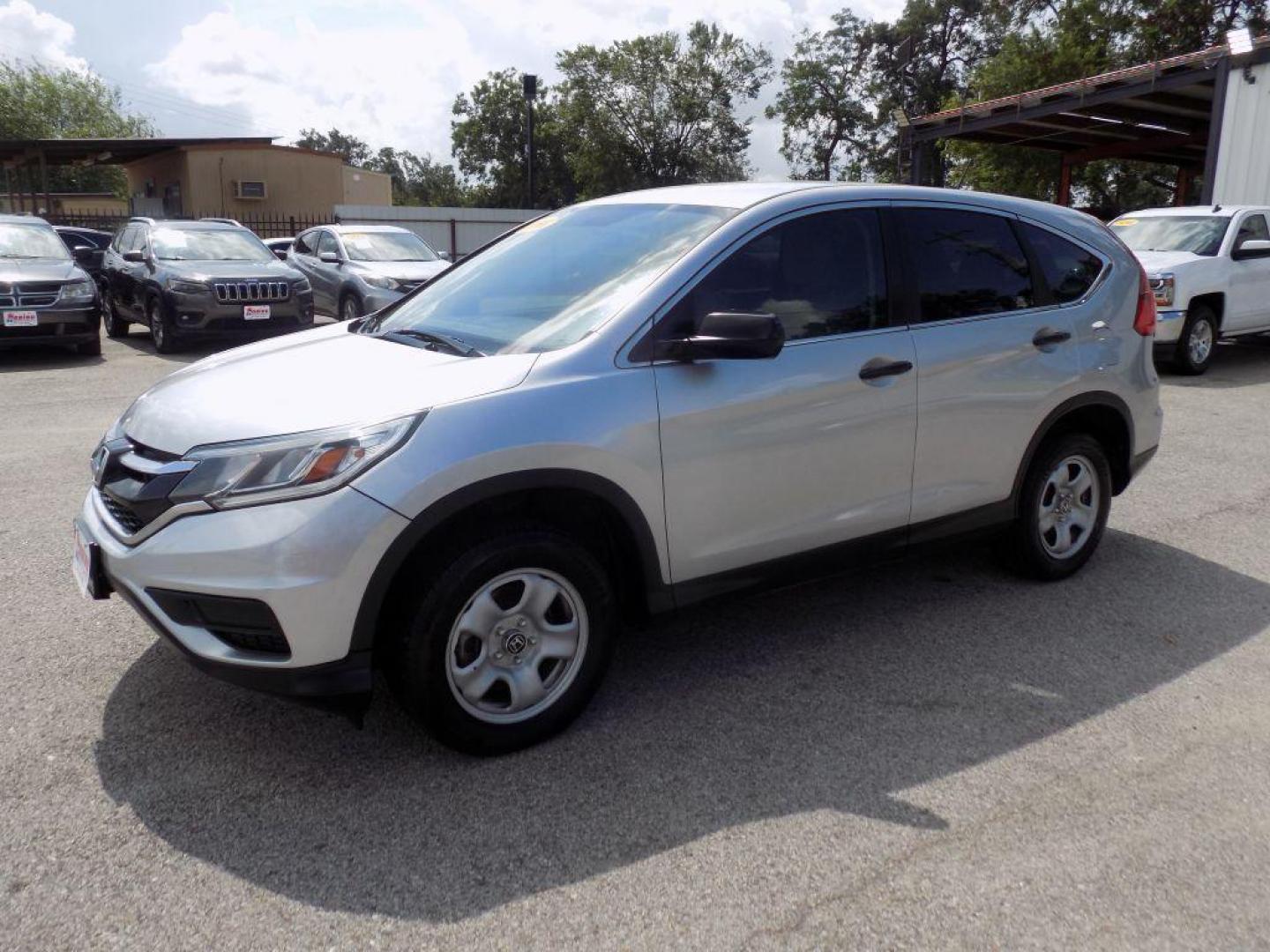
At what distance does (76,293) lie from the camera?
11.7 meters

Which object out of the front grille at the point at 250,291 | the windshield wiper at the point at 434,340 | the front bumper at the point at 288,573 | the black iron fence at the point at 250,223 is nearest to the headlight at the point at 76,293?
the front grille at the point at 250,291

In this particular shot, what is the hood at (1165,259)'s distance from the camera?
36.6ft

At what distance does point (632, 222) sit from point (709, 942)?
253cm

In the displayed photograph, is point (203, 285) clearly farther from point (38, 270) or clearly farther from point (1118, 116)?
point (1118, 116)

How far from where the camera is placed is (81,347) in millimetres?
12375

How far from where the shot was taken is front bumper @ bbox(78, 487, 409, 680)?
275cm

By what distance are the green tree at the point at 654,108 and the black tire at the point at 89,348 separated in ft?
128

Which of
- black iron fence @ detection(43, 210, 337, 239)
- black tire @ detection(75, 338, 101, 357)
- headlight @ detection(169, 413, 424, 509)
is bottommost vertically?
Result: black tire @ detection(75, 338, 101, 357)

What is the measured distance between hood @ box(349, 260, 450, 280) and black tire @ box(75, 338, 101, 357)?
3274 mm

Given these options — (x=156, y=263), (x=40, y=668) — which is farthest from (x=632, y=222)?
(x=156, y=263)

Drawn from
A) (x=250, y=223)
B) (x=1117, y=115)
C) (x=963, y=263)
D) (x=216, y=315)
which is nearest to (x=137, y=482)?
(x=963, y=263)

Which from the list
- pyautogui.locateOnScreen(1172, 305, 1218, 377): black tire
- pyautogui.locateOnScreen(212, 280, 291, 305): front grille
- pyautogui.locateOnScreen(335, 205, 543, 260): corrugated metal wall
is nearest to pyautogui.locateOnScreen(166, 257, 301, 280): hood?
pyautogui.locateOnScreen(212, 280, 291, 305): front grille

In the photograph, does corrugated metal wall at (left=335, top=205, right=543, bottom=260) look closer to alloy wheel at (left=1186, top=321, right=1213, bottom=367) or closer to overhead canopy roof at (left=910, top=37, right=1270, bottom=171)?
overhead canopy roof at (left=910, top=37, right=1270, bottom=171)

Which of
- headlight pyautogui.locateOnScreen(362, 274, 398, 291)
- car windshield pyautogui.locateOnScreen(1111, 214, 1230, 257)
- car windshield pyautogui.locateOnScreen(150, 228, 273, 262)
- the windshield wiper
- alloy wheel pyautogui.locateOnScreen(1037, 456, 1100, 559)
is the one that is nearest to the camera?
the windshield wiper
